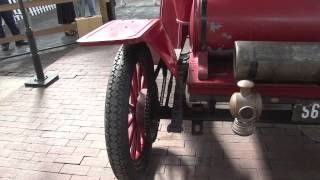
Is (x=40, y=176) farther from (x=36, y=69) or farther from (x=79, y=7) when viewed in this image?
(x=79, y=7)

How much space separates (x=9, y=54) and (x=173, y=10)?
4.60 meters

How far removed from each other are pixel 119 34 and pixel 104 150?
138cm

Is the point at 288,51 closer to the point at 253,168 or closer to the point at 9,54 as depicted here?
the point at 253,168

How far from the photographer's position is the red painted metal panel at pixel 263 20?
242cm

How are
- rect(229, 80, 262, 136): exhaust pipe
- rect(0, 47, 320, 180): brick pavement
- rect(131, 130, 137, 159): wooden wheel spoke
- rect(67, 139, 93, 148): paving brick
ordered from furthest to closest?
rect(67, 139, 93, 148): paving brick
rect(0, 47, 320, 180): brick pavement
rect(131, 130, 137, 159): wooden wheel spoke
rect(229, 80, 262, 136): exhaust pipe

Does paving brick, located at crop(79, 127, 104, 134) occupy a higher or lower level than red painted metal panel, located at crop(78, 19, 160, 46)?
lower

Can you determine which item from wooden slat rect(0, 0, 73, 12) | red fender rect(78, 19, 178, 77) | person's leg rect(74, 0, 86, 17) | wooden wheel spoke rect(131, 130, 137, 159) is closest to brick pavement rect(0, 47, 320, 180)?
wooden wheel spoke rect(131, 130, 137, 159)

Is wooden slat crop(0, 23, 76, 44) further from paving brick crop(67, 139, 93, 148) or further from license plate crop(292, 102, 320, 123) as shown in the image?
license plate crop(292, 102, 320, 123)

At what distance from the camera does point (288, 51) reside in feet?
7.12

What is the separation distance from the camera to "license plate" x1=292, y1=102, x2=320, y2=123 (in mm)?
2260

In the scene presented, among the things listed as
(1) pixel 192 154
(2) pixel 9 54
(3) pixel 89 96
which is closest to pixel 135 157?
(1) pixel 192 154

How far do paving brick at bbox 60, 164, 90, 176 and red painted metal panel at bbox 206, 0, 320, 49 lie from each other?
1535 mm

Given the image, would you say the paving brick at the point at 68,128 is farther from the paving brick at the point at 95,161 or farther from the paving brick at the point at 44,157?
the paving brick at the point at 95,161

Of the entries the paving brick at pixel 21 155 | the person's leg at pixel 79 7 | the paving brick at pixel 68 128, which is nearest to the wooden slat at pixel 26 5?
the person's leg at pixel 79 7
